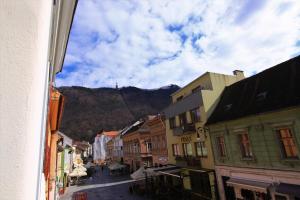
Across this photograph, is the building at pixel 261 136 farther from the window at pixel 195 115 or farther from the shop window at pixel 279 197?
the window at pixel 195 115

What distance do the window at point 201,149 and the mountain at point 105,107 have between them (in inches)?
3839

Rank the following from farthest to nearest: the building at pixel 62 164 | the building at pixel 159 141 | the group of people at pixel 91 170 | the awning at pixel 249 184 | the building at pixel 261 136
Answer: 1. the group of people at pixel 91 170
2. the building at pixel 159 141
3. the building at pixel 62 164
4. the awning at pixel 249 184
5. the building at pixel 261 136

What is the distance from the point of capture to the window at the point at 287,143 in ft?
39.7

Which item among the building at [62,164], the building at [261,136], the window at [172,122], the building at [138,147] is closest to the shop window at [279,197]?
the building at [261,136]

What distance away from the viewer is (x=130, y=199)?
2253cm

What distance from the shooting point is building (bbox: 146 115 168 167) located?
1052 inches

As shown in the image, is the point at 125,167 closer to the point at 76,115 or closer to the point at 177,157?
the point at 177,157

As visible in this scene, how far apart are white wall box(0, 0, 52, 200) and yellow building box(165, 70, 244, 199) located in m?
18.6

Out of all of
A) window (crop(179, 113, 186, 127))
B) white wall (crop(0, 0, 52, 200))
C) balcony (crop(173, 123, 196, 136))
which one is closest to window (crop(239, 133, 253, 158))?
balcony (crop(173, 123, 196, 136))

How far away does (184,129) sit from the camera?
69.5ft

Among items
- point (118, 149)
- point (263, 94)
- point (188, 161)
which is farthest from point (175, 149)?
point (118, 149)

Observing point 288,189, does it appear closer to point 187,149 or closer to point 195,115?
point 195,115

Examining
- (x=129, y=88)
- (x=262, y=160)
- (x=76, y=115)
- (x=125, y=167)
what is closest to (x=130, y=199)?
(x=262, y=160)

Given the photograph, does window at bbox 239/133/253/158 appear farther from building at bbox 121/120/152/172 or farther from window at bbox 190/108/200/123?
building at bbox 121/120/152/172
